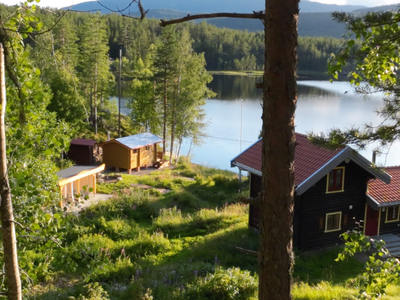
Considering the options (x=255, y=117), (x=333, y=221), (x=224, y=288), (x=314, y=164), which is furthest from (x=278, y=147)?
(x=255, y=117)

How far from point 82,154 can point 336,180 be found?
18.8 m

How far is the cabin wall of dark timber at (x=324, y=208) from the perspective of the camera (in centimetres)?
1362

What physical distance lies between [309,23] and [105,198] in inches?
7901

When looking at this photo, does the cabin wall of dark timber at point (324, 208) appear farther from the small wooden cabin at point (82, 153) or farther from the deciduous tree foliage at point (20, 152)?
the small wooden cabin at point (82, 153)

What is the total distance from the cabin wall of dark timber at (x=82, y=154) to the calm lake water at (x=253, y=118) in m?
10.1

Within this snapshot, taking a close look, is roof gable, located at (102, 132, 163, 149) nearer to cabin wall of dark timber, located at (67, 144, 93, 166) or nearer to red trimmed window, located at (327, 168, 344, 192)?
cabin wall of dark timber, located at (67, 144, 93, 166)

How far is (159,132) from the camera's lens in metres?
36.4

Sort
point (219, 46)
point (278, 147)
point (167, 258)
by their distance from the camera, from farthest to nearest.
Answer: point (219, 46), point (167, 258), point (278, 147)

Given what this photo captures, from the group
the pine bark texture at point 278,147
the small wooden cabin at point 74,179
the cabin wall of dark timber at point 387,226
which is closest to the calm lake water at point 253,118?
the cabin wall of dark timber at point 387,226

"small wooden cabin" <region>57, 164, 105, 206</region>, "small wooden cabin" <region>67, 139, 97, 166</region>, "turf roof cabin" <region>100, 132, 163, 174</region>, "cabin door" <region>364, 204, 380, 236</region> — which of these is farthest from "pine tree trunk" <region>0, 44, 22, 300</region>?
"small wooden cabin" <region>67, 139, 97, 166</region>

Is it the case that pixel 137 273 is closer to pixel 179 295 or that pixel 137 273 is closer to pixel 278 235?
pixel 179 295

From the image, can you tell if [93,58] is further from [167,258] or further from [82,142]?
[167,258]

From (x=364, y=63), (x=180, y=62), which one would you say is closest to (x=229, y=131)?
(x=180, y=62)

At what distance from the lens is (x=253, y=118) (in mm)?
47375
